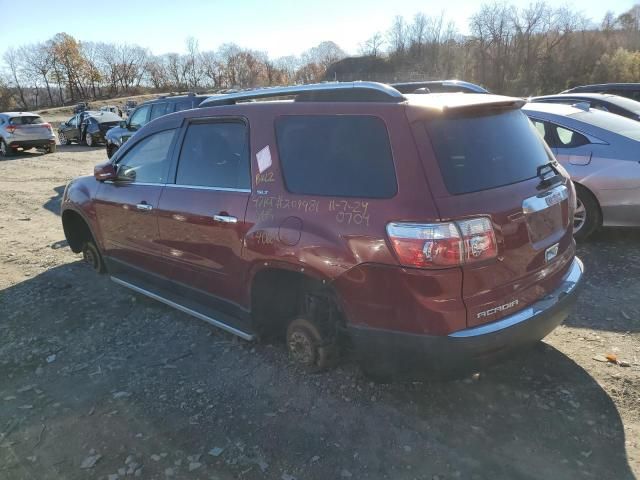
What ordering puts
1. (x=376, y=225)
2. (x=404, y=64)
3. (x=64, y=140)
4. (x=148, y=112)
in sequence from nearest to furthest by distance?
(x=376, y=225) → (x=148, y=112) → (x=64, y=140) → (x=404, y=64)

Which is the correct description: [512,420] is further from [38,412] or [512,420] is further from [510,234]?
[38,412]

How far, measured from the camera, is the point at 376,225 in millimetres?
2555

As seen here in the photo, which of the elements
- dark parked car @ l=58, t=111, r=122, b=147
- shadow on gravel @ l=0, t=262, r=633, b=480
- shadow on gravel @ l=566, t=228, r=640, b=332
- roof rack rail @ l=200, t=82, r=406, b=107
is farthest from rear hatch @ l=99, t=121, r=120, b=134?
shadow on gravel @ l=566, t=228, r=640, b=332

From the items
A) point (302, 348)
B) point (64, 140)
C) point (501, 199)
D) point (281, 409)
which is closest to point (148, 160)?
point (302, 348)

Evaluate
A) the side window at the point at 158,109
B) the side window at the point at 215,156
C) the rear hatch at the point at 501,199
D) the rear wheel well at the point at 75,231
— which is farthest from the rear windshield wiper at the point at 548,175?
the side window at the point at 158,109

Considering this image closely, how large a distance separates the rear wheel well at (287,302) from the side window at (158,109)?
10.1 meters

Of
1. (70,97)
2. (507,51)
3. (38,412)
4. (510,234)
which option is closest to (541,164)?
(510,234)

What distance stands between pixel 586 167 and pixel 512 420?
3757mm

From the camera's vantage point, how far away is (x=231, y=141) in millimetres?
3525

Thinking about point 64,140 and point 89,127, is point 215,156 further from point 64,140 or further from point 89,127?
point 64,140

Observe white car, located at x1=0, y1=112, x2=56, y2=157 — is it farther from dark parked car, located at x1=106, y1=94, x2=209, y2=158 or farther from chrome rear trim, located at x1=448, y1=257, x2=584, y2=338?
chrome rear trim, located at x1=448, y1=257, x2=584, y2=338

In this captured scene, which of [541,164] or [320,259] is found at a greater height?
[541,164]

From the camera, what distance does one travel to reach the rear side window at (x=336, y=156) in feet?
8.65

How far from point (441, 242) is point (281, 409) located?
149 cm
